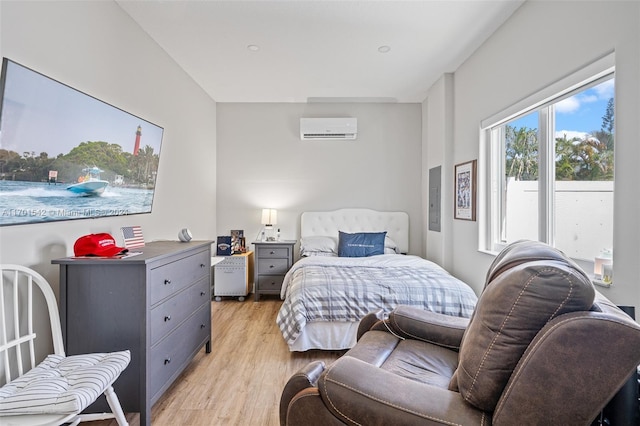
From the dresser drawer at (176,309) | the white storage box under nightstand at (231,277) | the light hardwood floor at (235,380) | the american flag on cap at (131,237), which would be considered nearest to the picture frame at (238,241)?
the white storage box under nightstand at (231,277)

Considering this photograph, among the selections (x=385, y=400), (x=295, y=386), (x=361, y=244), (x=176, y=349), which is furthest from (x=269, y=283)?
(x=385, y=400)

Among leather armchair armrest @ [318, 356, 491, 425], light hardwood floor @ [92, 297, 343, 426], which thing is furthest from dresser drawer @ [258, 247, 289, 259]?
leather armchair armrest @ [318, 356, 491, 425]

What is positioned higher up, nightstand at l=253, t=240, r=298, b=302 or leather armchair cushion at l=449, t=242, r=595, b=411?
leather armchair cushion at l=449, t=242, r=595, b=411

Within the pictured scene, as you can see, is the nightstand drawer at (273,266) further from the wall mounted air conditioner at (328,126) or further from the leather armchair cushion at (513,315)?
the leather armchair cushion at (513,315)

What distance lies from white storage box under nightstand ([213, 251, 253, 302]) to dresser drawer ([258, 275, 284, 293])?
0.70ft

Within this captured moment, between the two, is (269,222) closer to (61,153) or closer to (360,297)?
(360,297)

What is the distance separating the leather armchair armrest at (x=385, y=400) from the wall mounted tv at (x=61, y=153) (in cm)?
172

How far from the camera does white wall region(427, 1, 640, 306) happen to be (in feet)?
5.07

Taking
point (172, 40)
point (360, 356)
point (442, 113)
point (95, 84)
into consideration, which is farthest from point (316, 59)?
point (360, 356)

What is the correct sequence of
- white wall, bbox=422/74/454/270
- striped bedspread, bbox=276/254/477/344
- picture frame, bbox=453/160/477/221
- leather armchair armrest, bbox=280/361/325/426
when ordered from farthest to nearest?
1. white wall, bbox=422/74/454/270
2. picture frame, bbox=453/160/477/221
3. striped bedspread, bbox=276/254/477/344
4. leather armchair armrest, bbox=280/361/325/426

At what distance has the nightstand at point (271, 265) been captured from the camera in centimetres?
419

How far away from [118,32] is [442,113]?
3321 millimetres

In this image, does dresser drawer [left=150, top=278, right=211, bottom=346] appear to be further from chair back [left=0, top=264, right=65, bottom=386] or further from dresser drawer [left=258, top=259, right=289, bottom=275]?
dresser drawer [left=258, top=259, right=289, bottom=275]

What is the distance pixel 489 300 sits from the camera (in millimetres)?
1018
